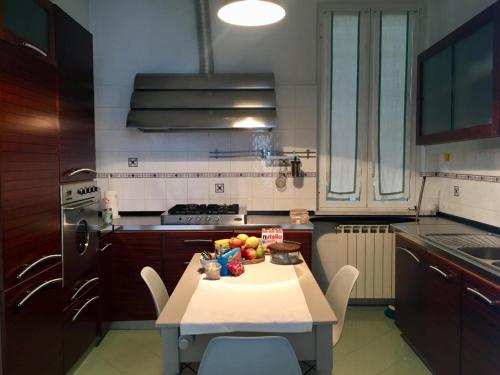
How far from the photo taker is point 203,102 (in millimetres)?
3305

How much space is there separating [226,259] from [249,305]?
0.49 metres

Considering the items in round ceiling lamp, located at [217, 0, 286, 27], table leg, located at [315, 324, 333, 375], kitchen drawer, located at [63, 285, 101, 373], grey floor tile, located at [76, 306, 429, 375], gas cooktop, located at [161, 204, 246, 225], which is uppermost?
round ceiling lamp, located at [217, 0, 286, 27]

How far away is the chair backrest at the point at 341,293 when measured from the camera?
205 centimetres

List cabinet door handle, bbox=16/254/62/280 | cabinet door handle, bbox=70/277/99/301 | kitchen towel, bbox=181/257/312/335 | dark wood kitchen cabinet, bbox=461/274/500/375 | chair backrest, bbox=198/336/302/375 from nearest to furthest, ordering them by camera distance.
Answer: chair backrest, bbox=198/336/302/375, kitchen towel, bbox=181/257/312/335, dark wood kitchen cabinet, bbox=461/274/500/375, cabinet door handle, bbox=16/254/62/280, cabinet door handle, bbox=70/277/99/301

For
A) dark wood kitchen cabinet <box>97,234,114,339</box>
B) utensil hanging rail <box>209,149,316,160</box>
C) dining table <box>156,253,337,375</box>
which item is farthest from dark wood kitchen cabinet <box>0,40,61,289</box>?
utensil hanging rail <box>209,149,316,160</box>

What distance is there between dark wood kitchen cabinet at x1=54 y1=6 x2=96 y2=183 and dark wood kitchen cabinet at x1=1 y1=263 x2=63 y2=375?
2.07 feet

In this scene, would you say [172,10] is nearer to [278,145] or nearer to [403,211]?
[278,145]

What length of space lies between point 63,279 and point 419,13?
3.50 metres

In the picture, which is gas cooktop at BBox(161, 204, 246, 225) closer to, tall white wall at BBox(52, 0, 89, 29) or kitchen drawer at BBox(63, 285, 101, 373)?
kitchen drawer at BBox(63, 285, 101, 373)

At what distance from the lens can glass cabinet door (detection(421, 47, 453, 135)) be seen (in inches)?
104

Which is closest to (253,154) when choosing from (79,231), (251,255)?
(251,255)

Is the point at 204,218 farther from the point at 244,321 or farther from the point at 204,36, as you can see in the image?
the point at 244,321

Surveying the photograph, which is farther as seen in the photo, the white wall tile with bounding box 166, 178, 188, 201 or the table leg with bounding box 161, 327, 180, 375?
the white wall tile with bounding box 166, 178, 188, 201

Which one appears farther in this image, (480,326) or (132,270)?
(132,270)
